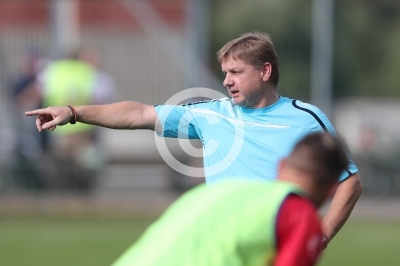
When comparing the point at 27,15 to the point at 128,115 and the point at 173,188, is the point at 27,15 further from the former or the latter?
the point at 128,115

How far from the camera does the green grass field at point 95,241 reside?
43.9 feet

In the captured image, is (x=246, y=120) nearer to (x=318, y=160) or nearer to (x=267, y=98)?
(x=267, y=98)

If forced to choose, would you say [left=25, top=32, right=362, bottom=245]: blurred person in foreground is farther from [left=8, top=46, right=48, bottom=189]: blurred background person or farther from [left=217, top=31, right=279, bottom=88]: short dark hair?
[left=8, top=46, right=48, bottom=189]: blurred background person

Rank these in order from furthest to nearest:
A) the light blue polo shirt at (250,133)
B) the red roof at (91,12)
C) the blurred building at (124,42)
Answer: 1. the red roof at (91,12)
2. the blurred building at (124,42)
3. the light blue polo shirt at (250,133)

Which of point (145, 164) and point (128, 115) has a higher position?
point (128, 115)

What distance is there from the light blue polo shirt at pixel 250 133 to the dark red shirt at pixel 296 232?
7.28 ft

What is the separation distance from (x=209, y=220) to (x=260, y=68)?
8.40 feet

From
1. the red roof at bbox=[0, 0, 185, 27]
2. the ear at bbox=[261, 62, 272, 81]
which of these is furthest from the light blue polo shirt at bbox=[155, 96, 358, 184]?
the red roof at bbox=[0, 0, 185, 27]

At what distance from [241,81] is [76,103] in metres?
10.9

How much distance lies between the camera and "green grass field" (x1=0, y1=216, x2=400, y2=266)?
13.4m

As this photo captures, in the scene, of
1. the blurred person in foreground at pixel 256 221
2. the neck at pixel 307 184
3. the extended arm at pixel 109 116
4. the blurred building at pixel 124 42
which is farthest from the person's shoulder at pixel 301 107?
the blurred building at pixel 124 42

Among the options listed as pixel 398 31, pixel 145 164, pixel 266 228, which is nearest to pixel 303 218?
pixel 266 228

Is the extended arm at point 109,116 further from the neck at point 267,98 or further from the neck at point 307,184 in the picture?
the neck at point 307,184

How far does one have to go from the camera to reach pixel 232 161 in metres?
6.50
